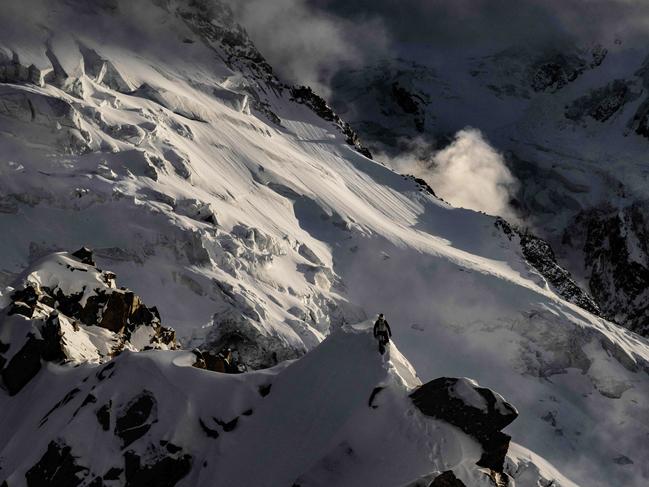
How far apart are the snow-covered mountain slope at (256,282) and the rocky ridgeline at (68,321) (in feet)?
5.50

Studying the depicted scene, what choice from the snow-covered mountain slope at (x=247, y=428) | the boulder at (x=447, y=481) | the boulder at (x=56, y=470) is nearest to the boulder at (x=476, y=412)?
the snow-covered mountain slope at (x=247, y=428)

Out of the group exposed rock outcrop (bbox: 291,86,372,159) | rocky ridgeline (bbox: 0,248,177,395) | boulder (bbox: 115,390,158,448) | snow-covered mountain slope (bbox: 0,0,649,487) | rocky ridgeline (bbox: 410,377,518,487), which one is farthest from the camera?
exposed rock outcrop (bbox: 291,86,372,159)

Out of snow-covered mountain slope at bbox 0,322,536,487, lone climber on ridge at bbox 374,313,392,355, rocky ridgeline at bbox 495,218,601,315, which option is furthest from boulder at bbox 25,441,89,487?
rocky ridgeline at bbox 495,218,601,315

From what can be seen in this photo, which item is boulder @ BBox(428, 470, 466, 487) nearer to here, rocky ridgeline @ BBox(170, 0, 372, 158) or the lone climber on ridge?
the lone climber on ridge

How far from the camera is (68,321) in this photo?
127ft

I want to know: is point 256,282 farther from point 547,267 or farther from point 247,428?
point 547,267

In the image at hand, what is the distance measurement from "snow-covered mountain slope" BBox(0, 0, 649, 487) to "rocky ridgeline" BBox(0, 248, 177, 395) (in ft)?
5.50

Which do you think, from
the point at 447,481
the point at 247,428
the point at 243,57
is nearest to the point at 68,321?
the point at 247,428

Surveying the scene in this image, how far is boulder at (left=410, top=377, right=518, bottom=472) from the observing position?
88.0ft

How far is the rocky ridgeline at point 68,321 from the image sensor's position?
119 ft

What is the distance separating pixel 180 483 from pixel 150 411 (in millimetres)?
2981

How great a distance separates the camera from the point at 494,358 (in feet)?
276

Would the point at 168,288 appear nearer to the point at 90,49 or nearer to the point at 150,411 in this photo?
the point at 150,411

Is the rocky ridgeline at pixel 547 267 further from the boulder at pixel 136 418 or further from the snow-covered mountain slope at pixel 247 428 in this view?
the boulder at pixel 136 418
